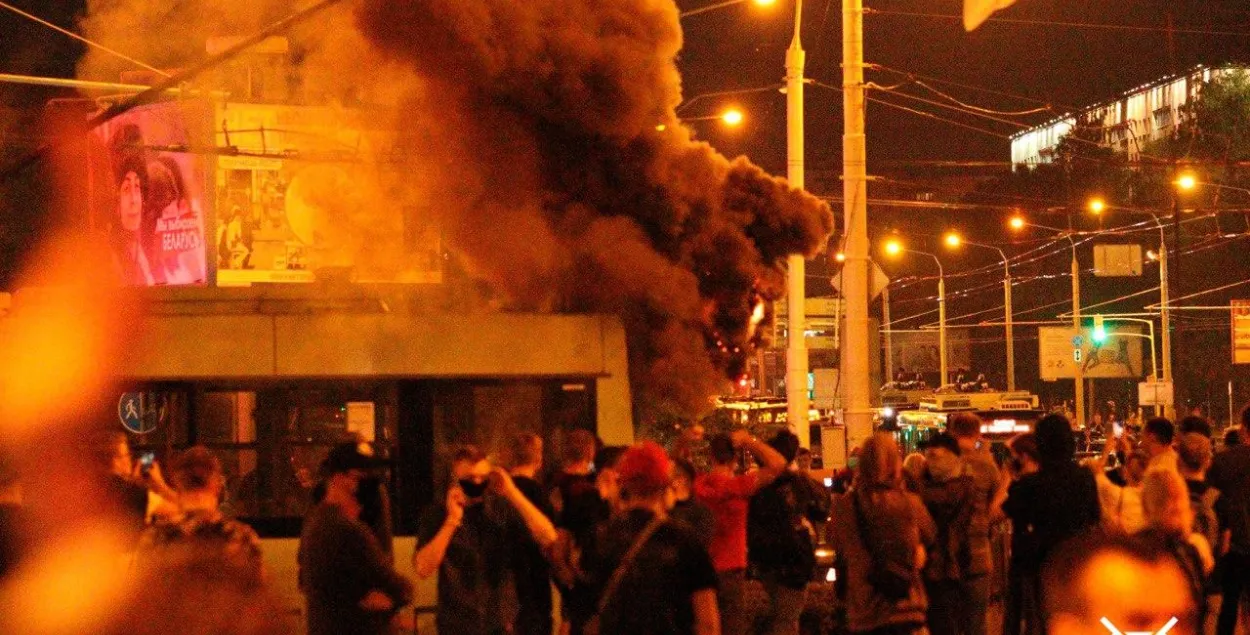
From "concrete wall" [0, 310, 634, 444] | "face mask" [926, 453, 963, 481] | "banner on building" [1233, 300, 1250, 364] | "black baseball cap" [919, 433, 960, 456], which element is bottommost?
"face mask" [926, 453, 963, 481]

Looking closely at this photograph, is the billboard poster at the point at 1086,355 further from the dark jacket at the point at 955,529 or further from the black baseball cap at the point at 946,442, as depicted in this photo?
the dark jacket at the point at 955,529

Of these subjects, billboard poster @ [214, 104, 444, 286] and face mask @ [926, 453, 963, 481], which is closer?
face mask @ [926, 453, 963, 481]

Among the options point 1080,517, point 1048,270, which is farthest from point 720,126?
point 1048,270

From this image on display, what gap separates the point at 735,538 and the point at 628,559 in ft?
12.2

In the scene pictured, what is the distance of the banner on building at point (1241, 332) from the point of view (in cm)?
3616

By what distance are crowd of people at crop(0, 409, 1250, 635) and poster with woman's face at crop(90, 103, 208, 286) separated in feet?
66.0

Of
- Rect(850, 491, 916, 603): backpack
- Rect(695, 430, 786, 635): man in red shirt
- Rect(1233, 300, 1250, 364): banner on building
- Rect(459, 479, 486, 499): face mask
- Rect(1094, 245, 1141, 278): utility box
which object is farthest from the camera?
Rect(1094, 245, 1141, 278): utility box

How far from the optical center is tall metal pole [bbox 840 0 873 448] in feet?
57.9

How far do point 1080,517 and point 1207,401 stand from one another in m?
51.9

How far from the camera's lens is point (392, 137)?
623 inches

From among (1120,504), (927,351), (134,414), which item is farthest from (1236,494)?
(927,351)

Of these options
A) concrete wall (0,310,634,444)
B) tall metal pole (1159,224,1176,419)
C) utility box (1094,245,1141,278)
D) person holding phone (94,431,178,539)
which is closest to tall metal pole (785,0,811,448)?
concrete wall (0,310,634,444)

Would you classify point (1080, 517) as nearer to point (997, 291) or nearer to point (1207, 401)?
point (1207, 401)

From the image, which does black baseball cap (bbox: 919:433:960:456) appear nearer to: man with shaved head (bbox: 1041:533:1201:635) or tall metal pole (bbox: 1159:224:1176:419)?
man with shaved head (bbox: 1041:533:1201:635)
